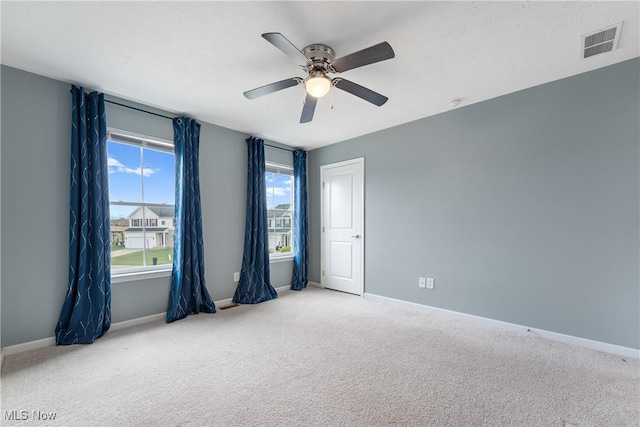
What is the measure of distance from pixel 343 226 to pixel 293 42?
9.54 feet

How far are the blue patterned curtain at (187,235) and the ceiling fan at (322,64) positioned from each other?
1.45m

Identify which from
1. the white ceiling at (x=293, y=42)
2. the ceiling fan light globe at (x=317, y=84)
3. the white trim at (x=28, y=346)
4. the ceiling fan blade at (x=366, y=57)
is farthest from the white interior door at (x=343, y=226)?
the white trim at (x=28, y=346)

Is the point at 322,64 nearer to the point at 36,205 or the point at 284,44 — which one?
the point at 284,44

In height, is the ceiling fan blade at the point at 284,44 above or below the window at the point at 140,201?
above

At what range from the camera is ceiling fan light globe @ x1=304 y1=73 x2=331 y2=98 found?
2018mm

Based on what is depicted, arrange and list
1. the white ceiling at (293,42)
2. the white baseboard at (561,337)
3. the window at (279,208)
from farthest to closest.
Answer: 1. the window at (279,208)
2. the white baseboard at (561,337)
3. the white ceiling at (293,42)

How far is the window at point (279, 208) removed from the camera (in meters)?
4.51

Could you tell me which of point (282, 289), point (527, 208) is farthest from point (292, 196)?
point (527, 208)

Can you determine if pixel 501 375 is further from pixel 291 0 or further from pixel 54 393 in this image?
pixel 54 393

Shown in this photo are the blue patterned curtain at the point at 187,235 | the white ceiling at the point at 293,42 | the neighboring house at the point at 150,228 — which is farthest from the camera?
the blue patterned curtain at the point at 187,235

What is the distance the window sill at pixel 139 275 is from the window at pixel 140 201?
71 millimetres

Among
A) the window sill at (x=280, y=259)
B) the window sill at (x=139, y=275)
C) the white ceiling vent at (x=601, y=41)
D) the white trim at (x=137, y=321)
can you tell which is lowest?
the white trim at (x=137, y=321)

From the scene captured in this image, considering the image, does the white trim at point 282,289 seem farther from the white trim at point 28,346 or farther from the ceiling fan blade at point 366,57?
the ceiling fan blade at point 366,57

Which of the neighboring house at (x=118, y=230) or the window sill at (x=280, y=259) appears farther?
the window sill at (x=280, y=259)
